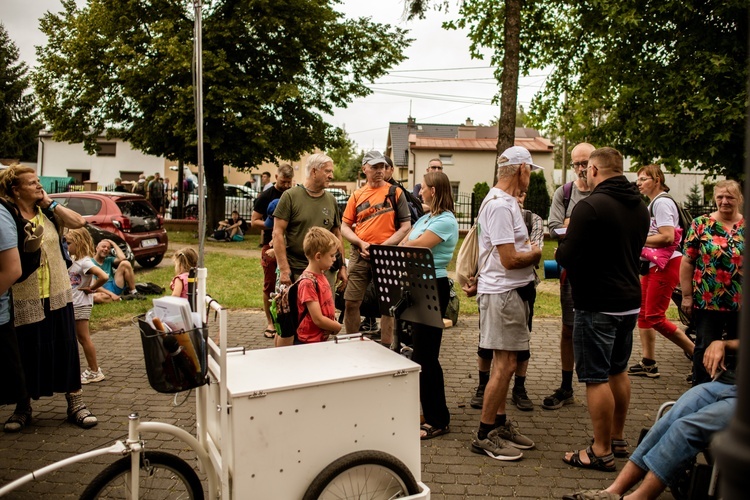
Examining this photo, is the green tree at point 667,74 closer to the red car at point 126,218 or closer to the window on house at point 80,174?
the red car at point 126,218

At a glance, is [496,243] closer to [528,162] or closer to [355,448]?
[528,162]

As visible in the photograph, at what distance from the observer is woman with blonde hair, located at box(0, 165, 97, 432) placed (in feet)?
15.4

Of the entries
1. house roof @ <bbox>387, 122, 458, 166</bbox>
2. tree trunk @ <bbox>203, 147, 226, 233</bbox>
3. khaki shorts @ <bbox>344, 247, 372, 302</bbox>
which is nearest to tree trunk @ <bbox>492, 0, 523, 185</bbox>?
khaki shorts @ <bbox>344, 247, 372, 302</bbox>

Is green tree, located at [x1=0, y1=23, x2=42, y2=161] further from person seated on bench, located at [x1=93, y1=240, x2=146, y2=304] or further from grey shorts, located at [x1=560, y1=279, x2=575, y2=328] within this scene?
grey shorts, located at [x1=560, y1=279, x2=575, y2=328]

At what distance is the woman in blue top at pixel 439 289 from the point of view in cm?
483

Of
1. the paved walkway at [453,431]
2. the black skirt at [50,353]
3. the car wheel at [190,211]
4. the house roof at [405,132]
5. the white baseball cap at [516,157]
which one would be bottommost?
the paved walkway at [453,431]

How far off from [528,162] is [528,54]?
16.9 meters

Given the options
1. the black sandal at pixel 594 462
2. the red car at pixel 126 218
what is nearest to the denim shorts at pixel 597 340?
the black sandal at pixel 594 462

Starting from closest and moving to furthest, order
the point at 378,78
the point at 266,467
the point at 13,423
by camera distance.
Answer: the point at 266,467, the point at 13,423, the point at 378,78

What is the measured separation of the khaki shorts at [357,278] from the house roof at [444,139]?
29282mm

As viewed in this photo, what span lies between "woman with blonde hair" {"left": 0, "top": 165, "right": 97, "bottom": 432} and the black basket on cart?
2.14 m

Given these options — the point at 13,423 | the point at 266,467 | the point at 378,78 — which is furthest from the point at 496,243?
the point at 378,78

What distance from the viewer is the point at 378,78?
2502 cm

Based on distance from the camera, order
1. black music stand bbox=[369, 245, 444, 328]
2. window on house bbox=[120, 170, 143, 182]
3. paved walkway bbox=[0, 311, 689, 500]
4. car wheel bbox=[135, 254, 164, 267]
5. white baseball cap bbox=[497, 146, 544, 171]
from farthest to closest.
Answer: window on house bbox=[120, 170, 143, 182] < car wheel bbox=[135, 254, 164, 267] < white baseball cap bbox=[497, 146, 544, 171] < paved walkway bbox=[0, 311, 689, 500] < black music stand bbox=[369, 245, 444, 328]
